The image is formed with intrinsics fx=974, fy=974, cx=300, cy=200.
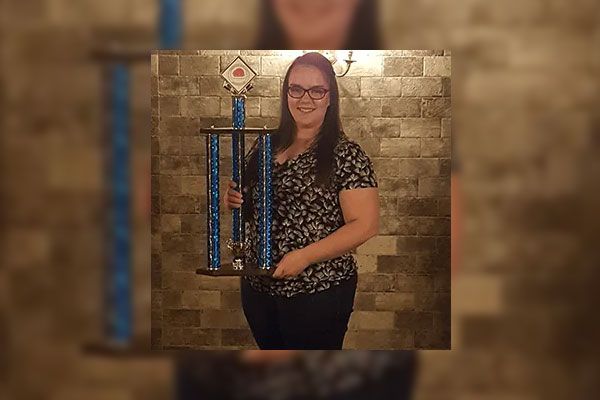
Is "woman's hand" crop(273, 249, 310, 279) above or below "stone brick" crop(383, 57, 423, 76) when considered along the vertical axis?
below

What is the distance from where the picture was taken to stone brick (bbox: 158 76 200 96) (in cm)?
275

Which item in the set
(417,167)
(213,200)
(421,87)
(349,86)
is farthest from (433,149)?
(213,200)

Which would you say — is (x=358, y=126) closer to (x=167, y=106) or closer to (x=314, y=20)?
(x=314, y=20)

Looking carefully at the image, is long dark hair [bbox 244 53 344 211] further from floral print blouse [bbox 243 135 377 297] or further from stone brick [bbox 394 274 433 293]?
stone brick [bbox 394 274 433 293]

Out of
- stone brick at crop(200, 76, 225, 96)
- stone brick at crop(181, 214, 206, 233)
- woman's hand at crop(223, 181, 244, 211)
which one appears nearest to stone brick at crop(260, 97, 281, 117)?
stone brick at crop(200, 76, 225, 96)

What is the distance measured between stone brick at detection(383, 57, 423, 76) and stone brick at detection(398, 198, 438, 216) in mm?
356

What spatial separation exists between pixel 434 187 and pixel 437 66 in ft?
1.11

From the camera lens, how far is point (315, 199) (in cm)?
275

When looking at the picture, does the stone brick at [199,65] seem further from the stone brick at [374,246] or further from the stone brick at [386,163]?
the stone brick at [374,246]

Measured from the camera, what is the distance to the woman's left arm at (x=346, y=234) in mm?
2744
